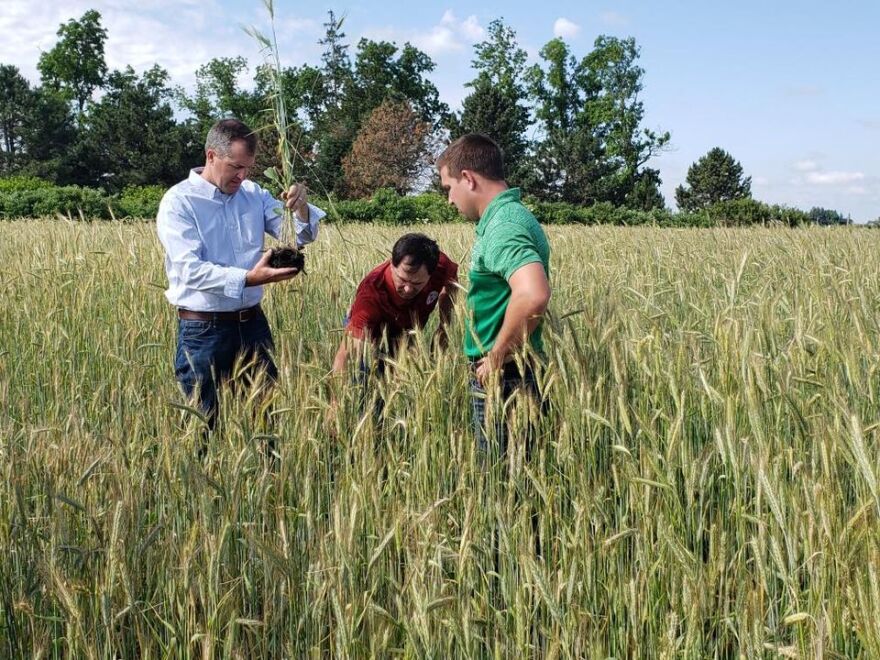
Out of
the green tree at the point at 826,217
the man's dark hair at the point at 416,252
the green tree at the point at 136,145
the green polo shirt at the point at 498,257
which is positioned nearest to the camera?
the green polo shirt at the point at 498,257

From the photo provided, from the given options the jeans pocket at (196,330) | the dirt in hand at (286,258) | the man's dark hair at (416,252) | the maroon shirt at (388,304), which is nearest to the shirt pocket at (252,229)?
the jeans pocket at (196,330)

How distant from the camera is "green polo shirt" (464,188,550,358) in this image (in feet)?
8.15

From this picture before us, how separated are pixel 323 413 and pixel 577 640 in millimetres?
1037

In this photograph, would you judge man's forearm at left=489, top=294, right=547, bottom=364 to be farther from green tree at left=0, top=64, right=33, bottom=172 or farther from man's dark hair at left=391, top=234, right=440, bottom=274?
green tree at left=0, top=64, right=33, bottom=172

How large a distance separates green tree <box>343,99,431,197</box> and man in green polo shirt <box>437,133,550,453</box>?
116 ft

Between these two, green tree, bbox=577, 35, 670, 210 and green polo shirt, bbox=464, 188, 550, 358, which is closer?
green polo shirt, bbox=464, 188, 550, 358

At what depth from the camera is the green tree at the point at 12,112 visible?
4859cm

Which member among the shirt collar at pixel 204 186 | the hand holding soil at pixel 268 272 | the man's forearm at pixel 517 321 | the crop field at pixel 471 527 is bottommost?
the crop field at pixel 471 527

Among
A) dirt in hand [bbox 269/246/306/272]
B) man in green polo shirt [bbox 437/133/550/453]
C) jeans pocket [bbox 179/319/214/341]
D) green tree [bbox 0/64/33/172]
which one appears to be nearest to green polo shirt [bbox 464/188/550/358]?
man in green polo shirt [bbox 437/133/550/453]

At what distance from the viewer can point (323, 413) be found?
2.18 metres

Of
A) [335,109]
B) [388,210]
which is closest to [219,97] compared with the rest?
[335,109]

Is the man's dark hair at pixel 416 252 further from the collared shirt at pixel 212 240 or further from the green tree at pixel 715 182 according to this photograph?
the green tree at pixel 715 182

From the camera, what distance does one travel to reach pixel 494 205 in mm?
2672

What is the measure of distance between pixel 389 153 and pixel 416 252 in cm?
3706
